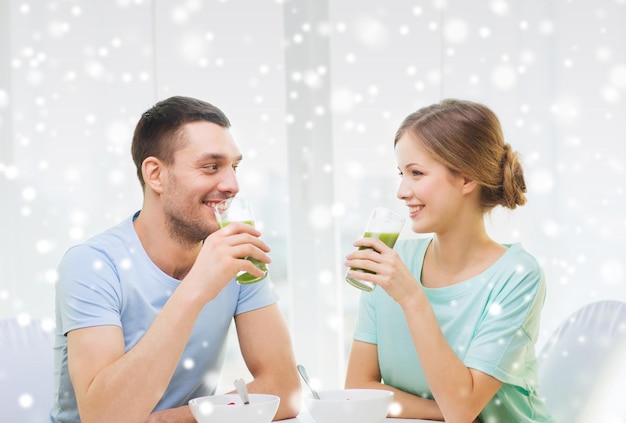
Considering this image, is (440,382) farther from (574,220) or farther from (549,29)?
(549,29)

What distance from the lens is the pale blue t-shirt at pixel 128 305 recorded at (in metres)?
1.55

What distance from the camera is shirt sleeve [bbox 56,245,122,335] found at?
1.52 m

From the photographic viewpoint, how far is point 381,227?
5.02 feet

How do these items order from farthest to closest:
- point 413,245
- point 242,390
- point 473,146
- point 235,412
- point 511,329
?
point 413,245, point 473,146, point 511,329, point 242,390, point 235,412

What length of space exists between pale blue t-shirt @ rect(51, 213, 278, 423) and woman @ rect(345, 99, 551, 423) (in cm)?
33

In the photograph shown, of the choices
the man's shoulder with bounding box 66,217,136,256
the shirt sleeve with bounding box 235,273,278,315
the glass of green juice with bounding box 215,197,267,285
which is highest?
the glass of green juice with bounding box 215,197,267,285

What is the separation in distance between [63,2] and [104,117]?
42 cm

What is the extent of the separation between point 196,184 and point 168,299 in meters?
0.27

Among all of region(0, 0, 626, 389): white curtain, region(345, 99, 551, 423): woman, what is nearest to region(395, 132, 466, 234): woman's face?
region(345, 99, 551, 423): woman

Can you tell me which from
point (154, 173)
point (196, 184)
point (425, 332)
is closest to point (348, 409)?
point (425, 332)

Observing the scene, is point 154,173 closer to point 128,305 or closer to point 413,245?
point 128,305

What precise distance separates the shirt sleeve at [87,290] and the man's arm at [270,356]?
33cm

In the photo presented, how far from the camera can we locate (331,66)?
2748mm

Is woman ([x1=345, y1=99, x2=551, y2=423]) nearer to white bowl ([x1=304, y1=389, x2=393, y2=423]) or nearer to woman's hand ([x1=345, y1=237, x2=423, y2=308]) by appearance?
woman's hand ([x1=345, y1=237, x2=423, y2=308])
